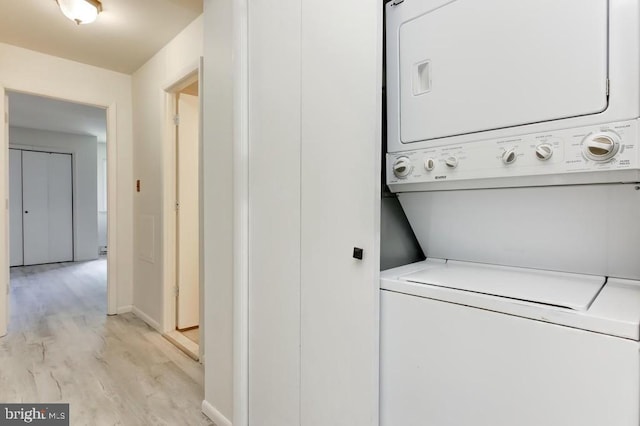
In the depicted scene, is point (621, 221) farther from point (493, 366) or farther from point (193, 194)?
point (193, 194)

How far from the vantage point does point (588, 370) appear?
2.20 feet

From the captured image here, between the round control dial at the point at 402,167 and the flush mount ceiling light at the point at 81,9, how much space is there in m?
2.40

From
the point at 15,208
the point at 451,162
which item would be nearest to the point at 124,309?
the point at 451,162

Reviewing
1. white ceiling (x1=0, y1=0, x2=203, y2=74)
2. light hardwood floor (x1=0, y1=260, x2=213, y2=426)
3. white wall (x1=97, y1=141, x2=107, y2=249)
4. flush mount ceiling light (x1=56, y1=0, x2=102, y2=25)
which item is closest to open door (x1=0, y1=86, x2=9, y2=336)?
light hardwood floor (x1=0, y1=260, x2=213, y2=426)

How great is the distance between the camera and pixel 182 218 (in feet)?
10.6

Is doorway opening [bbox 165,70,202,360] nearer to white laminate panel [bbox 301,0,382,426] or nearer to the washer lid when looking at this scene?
white laminate panel [bbox 301,0,382,426]

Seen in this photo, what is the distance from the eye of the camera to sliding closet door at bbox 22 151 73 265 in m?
6.39

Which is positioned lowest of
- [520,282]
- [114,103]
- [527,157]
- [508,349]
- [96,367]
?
[96,367]

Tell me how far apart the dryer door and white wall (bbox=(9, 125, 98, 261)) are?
7621mm

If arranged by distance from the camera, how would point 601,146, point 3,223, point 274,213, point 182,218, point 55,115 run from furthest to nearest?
point 55,115 < point 182,218 < point 3,223 < point 274,213 < point 601,146

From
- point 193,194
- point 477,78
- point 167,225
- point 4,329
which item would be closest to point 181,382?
point 167,225

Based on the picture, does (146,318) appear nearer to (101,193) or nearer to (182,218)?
(182,218)

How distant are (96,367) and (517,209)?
2.81 meters

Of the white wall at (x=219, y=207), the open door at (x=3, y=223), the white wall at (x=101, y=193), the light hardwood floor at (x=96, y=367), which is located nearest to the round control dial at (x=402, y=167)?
the white wall at (x=219, y=207)
